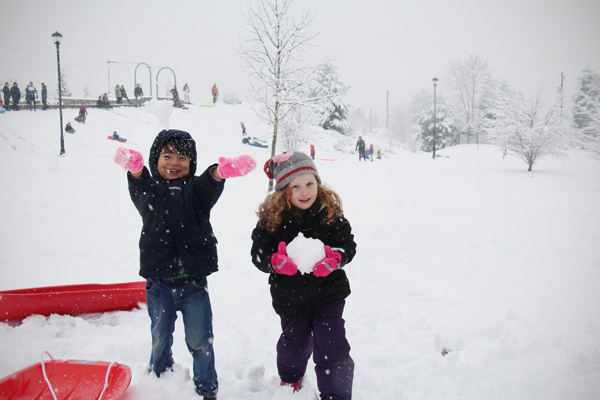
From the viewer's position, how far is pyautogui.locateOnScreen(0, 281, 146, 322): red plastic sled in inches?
128

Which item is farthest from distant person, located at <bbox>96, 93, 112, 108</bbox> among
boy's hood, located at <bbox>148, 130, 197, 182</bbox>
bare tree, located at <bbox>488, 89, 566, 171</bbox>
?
boy's hood, located at <bbox>148, 130, 197, 182</bbox>

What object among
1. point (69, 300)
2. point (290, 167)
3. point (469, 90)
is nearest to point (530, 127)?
point (290, 167)

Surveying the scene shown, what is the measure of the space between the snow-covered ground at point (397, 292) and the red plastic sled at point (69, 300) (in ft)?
0.40

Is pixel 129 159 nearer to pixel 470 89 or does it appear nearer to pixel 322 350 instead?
pixel 322 350

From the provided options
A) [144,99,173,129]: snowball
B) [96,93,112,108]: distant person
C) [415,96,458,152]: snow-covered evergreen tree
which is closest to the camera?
[144,99,173,129]: snowball

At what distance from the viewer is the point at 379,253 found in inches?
220

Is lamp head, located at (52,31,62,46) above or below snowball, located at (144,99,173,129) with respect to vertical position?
above

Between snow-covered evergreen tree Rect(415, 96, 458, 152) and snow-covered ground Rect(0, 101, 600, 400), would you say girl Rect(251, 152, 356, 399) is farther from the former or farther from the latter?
snow-covered evergreen tree Rect(415, 96, 458, 152)

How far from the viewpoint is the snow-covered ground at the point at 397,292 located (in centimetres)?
258

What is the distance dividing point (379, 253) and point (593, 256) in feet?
10.6

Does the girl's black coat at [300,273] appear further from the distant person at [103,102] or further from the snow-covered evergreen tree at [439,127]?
the snow-covered evergreen tree at [439,127]

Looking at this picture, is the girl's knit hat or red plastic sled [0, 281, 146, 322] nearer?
the girl's knit hat

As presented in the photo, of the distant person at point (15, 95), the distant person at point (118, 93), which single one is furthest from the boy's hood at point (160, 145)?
the distant person at point (118, 93)

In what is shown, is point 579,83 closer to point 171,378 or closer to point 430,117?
point 430,117
